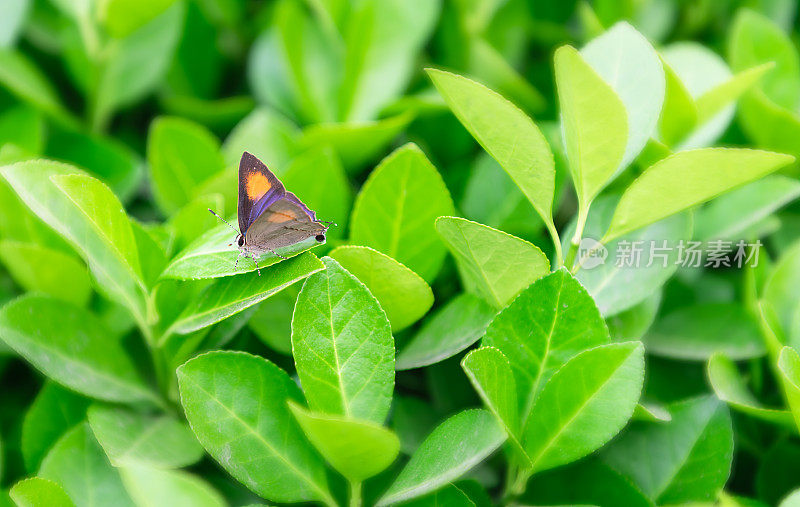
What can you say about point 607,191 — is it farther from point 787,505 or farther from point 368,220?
point 787,505

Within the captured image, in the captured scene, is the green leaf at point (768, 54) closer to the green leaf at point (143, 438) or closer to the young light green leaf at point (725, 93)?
the young light green leaf at point (725, 93)

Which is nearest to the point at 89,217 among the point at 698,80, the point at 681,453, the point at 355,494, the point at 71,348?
the point at 71,348

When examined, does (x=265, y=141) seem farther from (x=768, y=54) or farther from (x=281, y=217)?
(x=768, y=54)

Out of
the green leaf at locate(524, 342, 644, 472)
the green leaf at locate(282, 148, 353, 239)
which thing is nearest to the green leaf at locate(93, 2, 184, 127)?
the green leaf at locate(282, 148, 353, 239)

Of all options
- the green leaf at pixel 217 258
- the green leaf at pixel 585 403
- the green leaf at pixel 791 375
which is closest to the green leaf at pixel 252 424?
the green leaf at pixel 217 258

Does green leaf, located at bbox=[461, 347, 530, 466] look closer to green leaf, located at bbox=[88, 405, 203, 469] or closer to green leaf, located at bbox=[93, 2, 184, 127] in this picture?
green leaf, located at bbox=[88, 405, 203, 469]

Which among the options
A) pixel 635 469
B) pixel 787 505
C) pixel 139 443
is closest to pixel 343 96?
pixel 139 443
